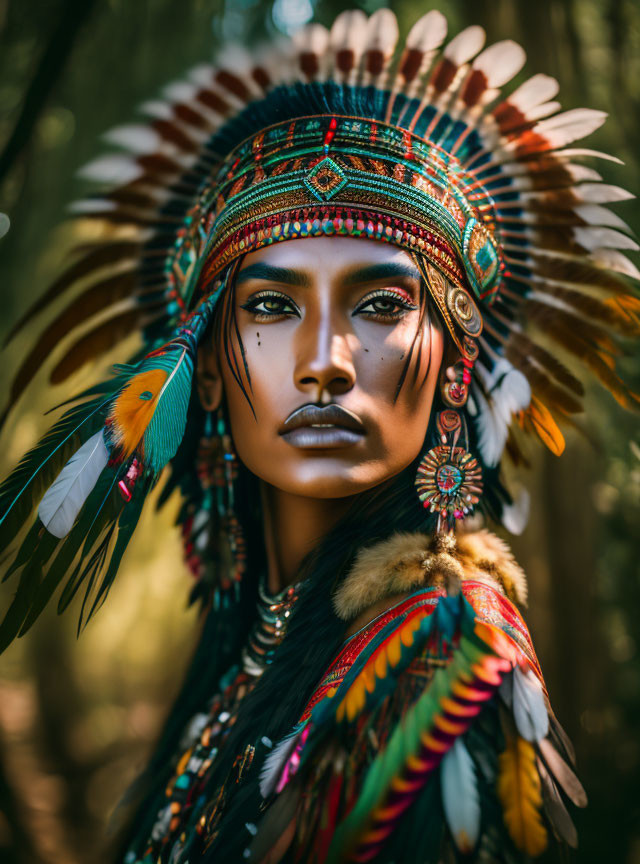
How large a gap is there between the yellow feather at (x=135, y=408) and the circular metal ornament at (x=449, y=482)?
67 cm

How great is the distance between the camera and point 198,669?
222 cm

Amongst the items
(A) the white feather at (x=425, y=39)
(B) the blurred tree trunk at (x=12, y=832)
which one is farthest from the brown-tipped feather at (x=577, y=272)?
(B) the blurred tree trunk at (x=12, y=832)

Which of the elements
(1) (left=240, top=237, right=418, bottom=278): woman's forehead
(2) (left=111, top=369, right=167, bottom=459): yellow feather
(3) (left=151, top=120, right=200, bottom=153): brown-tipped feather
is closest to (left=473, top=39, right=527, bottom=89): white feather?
(1) (left=240, top=237, right=418, bottom=278): woman's forehead

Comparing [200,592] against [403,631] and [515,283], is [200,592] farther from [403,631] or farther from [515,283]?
[515,283]

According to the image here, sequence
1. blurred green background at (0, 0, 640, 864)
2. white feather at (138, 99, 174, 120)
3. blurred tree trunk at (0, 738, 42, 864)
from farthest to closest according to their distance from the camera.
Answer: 1. blurred tree trunk at (0, 738, 42, 864)
2. blurred green background at (0, 0, 640, 864)
3. white feather at (138, 99, 174, 120)

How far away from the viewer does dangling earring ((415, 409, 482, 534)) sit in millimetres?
1730

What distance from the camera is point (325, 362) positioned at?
62.4 inches

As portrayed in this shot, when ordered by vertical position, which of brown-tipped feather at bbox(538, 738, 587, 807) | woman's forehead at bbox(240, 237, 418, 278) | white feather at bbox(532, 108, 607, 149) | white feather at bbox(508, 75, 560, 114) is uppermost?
white feather at bbox(508, 75, 560, 114)

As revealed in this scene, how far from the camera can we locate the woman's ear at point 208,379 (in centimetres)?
195

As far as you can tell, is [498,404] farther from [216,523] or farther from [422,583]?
[216,523]

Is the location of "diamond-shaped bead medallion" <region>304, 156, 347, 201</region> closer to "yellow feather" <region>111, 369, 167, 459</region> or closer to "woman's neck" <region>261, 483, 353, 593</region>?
"yellow feather" <region>111, 369, 167, 459</region>

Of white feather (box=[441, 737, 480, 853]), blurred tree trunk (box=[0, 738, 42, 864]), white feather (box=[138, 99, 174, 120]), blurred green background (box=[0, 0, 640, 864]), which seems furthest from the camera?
blurred tree trunk (box=[0, 738, 42, 864])

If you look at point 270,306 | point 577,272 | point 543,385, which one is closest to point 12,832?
point 270,306

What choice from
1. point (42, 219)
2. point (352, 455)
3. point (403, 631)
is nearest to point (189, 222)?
point (352, 455)
